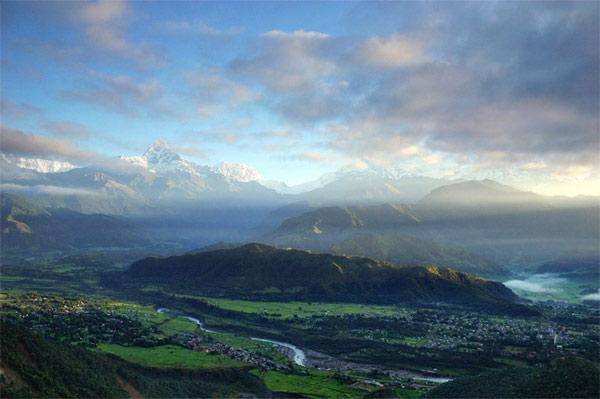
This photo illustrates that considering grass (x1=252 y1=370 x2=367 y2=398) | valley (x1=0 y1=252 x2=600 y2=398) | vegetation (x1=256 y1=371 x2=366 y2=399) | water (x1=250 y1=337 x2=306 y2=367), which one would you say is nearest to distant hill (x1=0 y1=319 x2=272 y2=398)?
vegetation (x1=256 y1=371 x2=366 y2=399)

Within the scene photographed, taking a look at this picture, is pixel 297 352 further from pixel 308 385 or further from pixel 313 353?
pixel 308 385

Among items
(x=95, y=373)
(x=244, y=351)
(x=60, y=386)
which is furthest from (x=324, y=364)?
(x=60, y=386)

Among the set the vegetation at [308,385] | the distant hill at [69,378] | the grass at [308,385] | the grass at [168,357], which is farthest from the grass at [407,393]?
the grass at [168,357]

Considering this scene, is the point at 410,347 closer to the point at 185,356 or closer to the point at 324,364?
the point at 324,364

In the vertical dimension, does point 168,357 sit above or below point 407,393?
above

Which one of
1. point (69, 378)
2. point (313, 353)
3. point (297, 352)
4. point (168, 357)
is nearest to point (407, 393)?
point (313, 353)
